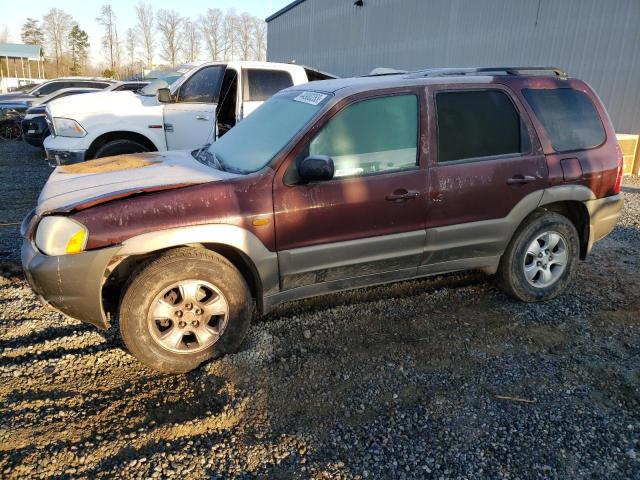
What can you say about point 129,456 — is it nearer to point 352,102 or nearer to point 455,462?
point 455,462

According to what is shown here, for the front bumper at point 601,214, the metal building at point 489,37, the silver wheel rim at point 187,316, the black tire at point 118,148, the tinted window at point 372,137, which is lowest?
the silver wheel rim at point 187,316

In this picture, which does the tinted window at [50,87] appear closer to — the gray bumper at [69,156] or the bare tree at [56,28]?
the gray bumper at [69,156]

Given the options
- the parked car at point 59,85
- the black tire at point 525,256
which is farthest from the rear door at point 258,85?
the parked car at point 59,85

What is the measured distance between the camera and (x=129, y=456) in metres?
2.43

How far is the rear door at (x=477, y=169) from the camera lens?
3.61 metres

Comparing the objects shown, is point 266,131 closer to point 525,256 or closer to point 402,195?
point 402,195

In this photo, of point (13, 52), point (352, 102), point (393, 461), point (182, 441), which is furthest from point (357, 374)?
point (13, 52)

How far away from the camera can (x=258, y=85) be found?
7277 mm

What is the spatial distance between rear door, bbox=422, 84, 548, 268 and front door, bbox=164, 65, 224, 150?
13.8 ft

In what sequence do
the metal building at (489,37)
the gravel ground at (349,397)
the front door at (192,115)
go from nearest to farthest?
the gravel ground at (349,397)
the front door at (192,115)
the metal building at (489,37)

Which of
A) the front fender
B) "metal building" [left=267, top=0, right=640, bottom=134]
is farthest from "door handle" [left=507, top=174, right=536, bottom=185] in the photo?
"metal building" [left=267, top=0, right=640, bottom=134]

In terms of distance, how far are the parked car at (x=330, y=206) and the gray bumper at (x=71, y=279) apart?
11 mm

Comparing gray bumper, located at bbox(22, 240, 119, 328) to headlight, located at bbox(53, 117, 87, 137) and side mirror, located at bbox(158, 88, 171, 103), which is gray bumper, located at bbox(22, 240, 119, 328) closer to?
headlight, located at bbox(53, 117, 87, 137)

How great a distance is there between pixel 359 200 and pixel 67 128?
5.13m
